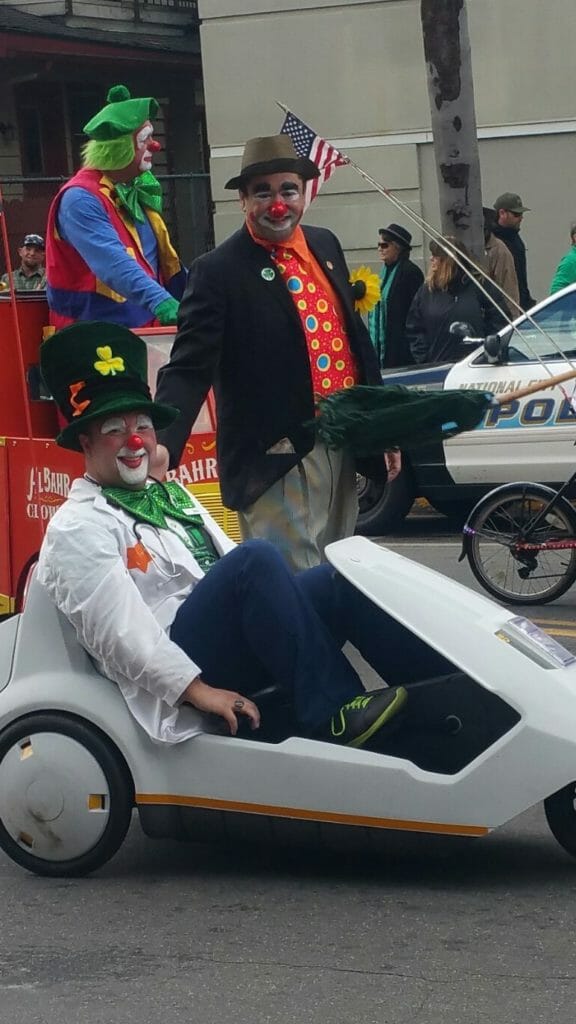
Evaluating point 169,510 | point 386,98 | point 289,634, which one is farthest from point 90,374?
point 386,98

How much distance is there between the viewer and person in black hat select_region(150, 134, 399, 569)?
538 centimetres

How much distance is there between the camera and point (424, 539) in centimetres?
1135

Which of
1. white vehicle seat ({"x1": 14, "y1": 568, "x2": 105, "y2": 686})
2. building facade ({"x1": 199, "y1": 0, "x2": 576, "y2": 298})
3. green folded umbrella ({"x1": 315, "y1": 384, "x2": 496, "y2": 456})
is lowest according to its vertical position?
white vehicle seat ({"x1": 14, "y1": 568, "x2": 105, "y2": 686})

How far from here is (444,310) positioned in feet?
40.0

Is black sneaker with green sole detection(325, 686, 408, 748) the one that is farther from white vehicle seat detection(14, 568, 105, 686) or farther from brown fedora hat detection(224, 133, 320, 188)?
brown fedora hat detection(224, 133, 320, 188)

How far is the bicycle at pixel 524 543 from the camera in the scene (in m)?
9.02

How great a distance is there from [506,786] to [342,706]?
0.46 meters

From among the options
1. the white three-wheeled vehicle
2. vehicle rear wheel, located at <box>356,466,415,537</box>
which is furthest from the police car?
the white three-wheeled vehicle

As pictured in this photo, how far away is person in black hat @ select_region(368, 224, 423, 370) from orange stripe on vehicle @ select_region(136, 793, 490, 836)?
8942 mm

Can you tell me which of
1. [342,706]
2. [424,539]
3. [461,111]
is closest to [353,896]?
[342,706]

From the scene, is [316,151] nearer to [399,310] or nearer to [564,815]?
[564,815]

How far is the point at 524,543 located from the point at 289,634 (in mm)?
4706

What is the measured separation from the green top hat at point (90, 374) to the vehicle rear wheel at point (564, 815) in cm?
141

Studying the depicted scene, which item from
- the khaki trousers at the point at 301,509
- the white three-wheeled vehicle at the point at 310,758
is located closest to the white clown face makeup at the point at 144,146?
the khaki trousers at the point at 301,509
